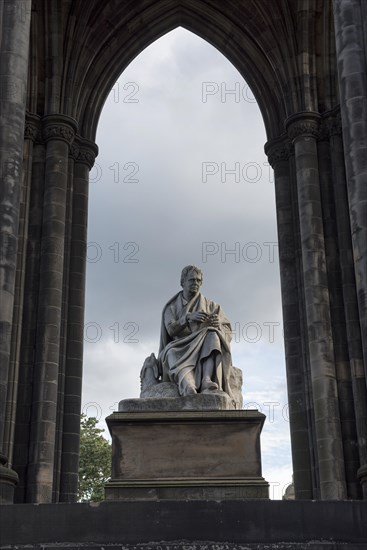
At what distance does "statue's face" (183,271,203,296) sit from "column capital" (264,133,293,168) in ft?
18.6

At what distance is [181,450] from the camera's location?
10.9 metres

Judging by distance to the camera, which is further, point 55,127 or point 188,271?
point 55,127

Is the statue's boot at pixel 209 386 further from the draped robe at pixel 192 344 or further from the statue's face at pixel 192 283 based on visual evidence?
the statue's face at pixel 192 283

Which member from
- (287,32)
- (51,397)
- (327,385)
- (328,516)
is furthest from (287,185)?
(328,516)

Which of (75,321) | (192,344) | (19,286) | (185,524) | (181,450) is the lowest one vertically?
(185,524)

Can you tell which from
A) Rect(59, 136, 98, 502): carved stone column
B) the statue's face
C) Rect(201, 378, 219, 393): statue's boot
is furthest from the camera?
Rect(59, 136, 98, 502): carved stone column

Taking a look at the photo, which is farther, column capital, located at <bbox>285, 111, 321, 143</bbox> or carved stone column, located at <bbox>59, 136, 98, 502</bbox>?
column capital, located at <bbox>285, 111, 321, 143</bbox>

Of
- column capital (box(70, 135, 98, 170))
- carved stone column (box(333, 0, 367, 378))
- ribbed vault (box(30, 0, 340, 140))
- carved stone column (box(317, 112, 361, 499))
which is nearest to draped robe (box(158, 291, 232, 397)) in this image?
carved stone column (box(333, 0, 367, 378))

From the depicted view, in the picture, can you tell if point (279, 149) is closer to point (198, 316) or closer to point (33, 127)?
point (33, 127)

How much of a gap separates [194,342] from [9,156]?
356cm

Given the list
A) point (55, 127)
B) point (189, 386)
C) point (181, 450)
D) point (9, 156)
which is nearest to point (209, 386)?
A: point (189, 386)

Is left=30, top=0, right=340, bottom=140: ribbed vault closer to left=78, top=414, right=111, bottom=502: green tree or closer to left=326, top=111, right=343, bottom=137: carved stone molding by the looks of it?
left=326, top=111, right=343, bottom=137: carved stone molding

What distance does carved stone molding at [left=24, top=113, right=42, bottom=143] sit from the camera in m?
16.3

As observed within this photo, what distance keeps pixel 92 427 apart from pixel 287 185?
1558 cm
